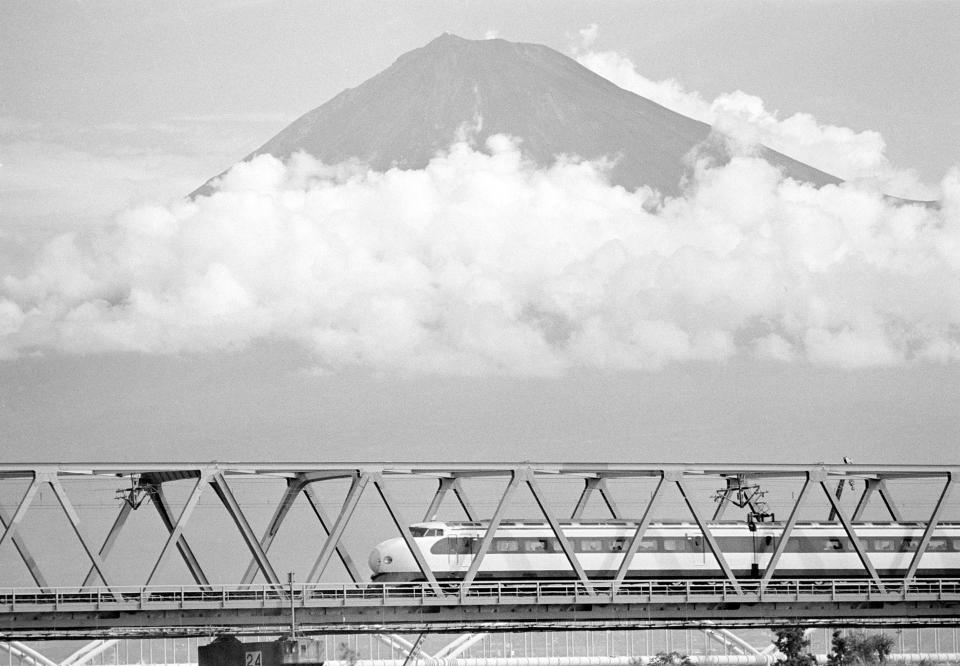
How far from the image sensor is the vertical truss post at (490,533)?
7894cm

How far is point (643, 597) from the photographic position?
264 feet

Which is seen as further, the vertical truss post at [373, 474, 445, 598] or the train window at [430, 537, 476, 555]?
A: the train window at [430, 537, 476, 555]

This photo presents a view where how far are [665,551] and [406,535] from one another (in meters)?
19.2

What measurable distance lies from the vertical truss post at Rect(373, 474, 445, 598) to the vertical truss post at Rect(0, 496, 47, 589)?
1757 centimetres

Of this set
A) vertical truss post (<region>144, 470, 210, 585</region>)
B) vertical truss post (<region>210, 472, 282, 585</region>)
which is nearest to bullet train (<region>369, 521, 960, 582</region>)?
vertical truss post (<region>210, 472, 282, 585</region>)

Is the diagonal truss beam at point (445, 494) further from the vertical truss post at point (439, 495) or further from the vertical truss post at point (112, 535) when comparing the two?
the vertical truss post at point (112, 535)

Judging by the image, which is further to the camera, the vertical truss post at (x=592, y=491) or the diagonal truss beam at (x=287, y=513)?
the vertical truss post at (x=592, y=491)

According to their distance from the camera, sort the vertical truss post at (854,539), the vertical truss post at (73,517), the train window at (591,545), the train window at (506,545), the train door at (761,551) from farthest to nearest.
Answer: the train door at (761,551) < the train window at (591,545) < the train window at (506,545) < the vertical truss post at (854,539) < the vertical truss post at (73,517)

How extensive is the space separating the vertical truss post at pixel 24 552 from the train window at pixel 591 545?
3071cm

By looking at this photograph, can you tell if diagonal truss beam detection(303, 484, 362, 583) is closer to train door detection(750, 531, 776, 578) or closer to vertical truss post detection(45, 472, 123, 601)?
vertical truss post detection(45, 472, 123, 601)

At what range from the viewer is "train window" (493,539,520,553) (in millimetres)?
86688

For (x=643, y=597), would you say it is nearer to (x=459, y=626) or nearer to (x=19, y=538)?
(x=459, y=626)

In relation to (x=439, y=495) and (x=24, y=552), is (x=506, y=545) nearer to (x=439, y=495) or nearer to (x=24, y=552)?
(x=439, y=495)

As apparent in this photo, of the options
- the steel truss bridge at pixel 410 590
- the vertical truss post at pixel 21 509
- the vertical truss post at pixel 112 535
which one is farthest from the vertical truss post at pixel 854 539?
the vertical truss post at pixel 21 509
